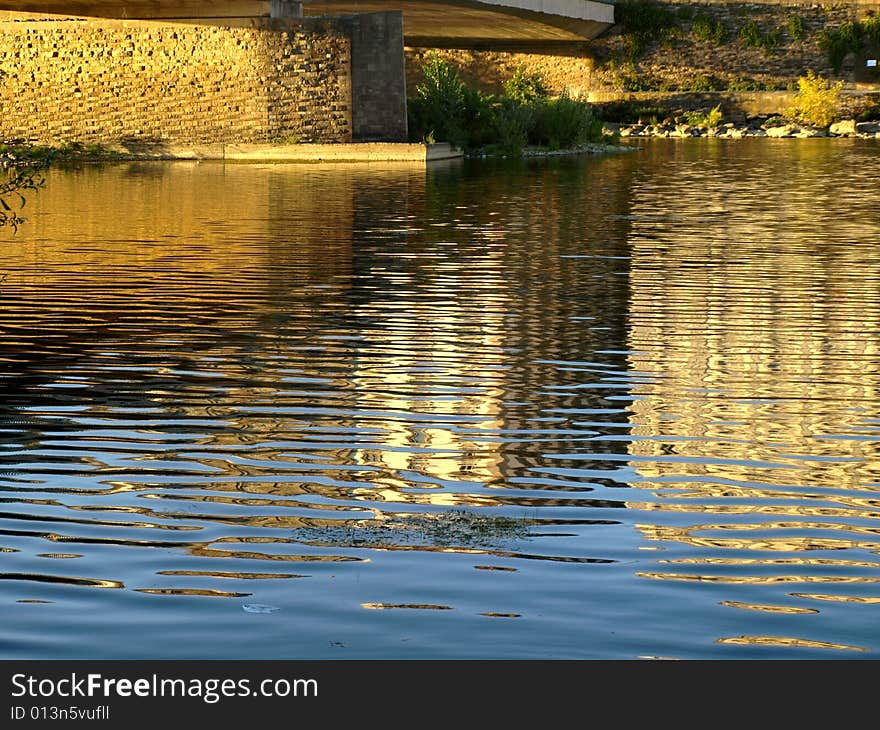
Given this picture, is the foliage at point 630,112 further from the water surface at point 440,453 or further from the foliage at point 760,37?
the water surface at point 440,453

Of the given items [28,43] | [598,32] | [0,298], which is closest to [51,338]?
[0,298]

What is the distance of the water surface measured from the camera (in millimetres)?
5277

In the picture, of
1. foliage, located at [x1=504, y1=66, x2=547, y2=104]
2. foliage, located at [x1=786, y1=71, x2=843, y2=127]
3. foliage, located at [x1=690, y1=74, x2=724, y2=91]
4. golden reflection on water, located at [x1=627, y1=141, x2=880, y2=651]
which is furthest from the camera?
foliage, located at [x1=690, y1=74, x2=724, y2=91]

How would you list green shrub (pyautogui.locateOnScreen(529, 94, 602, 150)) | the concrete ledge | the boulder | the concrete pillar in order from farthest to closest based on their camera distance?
the boulder, green shrub (pyautogui.locateOnScreen(529, 94, 602, 150)), the concrete pillar, the concrete ledge

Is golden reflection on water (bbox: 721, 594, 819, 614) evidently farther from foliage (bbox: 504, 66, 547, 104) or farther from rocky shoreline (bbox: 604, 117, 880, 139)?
rocky shoreline (bbox: 604, 117, 880, 139)

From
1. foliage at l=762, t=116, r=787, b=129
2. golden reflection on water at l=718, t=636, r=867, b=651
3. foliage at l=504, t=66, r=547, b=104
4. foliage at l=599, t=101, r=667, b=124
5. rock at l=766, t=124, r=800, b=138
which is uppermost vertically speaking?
foliage at l=504, t=66, r=547, b=104

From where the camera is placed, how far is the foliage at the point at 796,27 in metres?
62.5

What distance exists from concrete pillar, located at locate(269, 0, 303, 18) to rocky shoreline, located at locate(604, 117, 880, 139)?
17.6 meters

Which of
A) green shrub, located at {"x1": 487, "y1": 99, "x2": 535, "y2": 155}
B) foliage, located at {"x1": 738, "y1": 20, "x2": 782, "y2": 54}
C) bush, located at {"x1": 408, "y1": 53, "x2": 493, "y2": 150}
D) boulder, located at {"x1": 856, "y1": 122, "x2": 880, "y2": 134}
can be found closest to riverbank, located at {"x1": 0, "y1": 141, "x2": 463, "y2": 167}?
bush, located at {"x1": 408, "y1": 53, "x2": 493, "y2": 150}

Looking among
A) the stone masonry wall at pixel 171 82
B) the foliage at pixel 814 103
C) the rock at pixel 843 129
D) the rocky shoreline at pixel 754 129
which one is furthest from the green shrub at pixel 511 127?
the foliage at pixel 814 103

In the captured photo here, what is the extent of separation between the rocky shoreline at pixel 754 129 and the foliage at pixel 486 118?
11.5 meters

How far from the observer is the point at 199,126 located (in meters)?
39.9

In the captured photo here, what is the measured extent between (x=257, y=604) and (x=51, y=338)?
269 inches

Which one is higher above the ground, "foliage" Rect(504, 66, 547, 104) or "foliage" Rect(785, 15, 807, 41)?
"foliage" Rect(785, 15, 807, 41)
